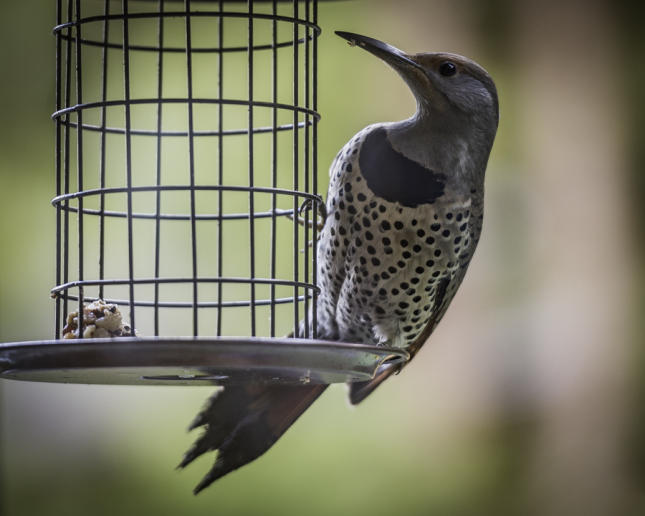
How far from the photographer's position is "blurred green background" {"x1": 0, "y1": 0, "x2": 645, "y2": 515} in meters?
5.63

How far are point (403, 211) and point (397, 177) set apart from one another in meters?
0.11

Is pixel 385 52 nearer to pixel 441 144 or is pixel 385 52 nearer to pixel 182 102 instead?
pixel 441 144

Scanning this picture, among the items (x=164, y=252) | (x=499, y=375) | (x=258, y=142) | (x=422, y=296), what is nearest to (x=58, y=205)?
(x=422, y=296)

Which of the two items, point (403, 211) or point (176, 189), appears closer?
point (176, 189)

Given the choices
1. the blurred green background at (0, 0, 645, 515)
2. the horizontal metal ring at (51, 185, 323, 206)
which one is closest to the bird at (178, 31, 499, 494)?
the horizontal metal ring at (51, 185, 323, 206)

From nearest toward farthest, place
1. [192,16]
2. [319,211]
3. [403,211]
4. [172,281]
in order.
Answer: [172,281] < [192,16] < [403,211] < [319,211]

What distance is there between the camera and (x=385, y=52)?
3.30 metres

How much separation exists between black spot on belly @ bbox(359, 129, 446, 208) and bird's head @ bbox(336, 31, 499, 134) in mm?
191

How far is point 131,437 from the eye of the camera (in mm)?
5660

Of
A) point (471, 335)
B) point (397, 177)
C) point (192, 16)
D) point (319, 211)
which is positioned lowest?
point (471, 335)

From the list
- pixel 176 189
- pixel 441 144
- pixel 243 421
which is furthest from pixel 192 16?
pixel 243 421

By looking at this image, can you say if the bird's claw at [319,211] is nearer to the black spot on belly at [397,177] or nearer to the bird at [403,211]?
the bird at [403,211]

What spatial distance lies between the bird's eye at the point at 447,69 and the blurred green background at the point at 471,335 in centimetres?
228

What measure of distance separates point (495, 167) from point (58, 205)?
3.48 metres
